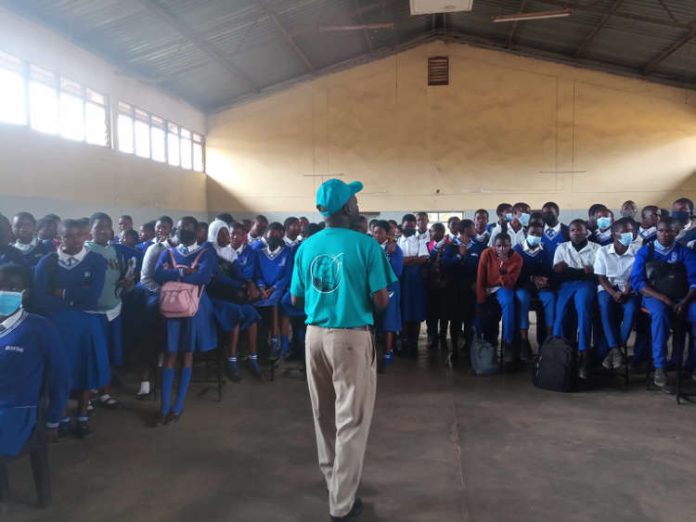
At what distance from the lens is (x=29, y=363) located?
2590mm

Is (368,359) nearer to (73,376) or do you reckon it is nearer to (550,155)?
(73,376)

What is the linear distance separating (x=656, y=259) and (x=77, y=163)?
955cm

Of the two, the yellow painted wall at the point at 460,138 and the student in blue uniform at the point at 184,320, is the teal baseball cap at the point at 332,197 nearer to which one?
the student in blue uniform at the point at 184,320

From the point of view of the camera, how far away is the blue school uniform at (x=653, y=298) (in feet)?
14.3

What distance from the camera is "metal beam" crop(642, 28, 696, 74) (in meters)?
10.5

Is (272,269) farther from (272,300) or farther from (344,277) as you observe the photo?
Result: (344,277)

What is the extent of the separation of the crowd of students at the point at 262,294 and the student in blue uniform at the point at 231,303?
14 millimetres

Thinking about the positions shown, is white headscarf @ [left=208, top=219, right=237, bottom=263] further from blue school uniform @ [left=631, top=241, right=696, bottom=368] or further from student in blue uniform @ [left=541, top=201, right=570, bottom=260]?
blue school uniform @ [left=631, top=241, right=696, bottom=368]

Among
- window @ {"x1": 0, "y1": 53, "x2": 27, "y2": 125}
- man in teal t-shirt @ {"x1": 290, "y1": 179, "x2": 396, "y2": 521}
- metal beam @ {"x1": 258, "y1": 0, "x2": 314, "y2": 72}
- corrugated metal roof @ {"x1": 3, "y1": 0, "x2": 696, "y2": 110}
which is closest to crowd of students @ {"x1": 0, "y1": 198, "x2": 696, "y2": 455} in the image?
man in teal t-shirt @ {"x1": 290, "y1": 179, "x2": 396, "y2": 521}

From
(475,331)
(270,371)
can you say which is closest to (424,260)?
(475,331)

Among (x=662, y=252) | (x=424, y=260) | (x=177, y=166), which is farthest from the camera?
(x=177, y=166)

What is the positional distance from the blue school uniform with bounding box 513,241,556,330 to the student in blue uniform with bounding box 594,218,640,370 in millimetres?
470

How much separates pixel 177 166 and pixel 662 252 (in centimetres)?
1173

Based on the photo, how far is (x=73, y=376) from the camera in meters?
3.57
